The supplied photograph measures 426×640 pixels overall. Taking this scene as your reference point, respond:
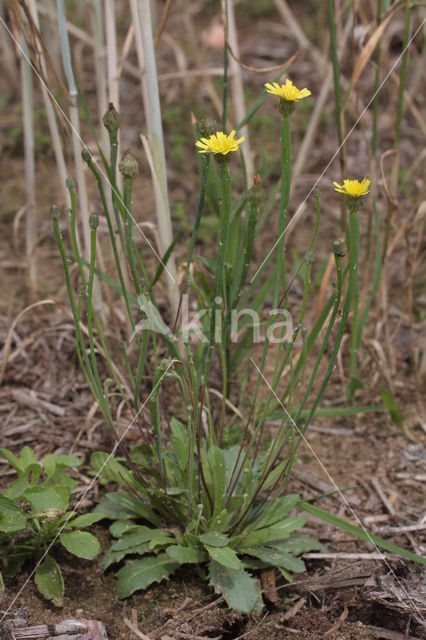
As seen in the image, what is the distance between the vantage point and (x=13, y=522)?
4.09ft

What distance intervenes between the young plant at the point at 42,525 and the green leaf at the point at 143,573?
0.10 metres

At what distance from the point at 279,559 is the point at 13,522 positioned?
Answer: 498 millimetres

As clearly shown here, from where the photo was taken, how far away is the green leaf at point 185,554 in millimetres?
1315

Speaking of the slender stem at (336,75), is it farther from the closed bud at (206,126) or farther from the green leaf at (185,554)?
the green leaf at (185,554)

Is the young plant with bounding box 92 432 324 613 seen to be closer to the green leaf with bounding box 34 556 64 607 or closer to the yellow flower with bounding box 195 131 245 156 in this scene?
the green leaf with bounding box 34 556 64 607

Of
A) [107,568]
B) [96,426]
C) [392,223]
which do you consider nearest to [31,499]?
[107,568]

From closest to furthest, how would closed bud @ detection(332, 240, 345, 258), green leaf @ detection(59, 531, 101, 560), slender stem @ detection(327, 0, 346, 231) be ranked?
closed bud @ detection(332, 240, 345, 258)
green leaf @ detection(59, 531, 101, 560)
slender stem @ detection(327, 0, 346, 231)

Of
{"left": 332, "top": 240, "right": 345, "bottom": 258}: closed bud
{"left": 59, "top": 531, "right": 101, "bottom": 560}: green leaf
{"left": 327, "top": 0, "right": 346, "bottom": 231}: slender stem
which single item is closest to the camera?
{"left": 332, "top": 240, "right": 345, "bottom": 258}: closed bud

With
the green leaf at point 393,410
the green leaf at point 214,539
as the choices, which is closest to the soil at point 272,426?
the green leaf at point 393,410

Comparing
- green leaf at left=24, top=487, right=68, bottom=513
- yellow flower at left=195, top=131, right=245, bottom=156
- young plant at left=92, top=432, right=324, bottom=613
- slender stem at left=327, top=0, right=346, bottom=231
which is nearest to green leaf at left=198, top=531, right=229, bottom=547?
young plant at left=92, top=432, right=324, bottom=613

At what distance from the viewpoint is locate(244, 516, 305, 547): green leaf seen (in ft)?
4.49

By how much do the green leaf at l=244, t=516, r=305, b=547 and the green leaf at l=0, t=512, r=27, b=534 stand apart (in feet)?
1.38

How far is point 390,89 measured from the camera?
269 cm

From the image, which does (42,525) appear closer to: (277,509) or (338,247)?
(277,509)
